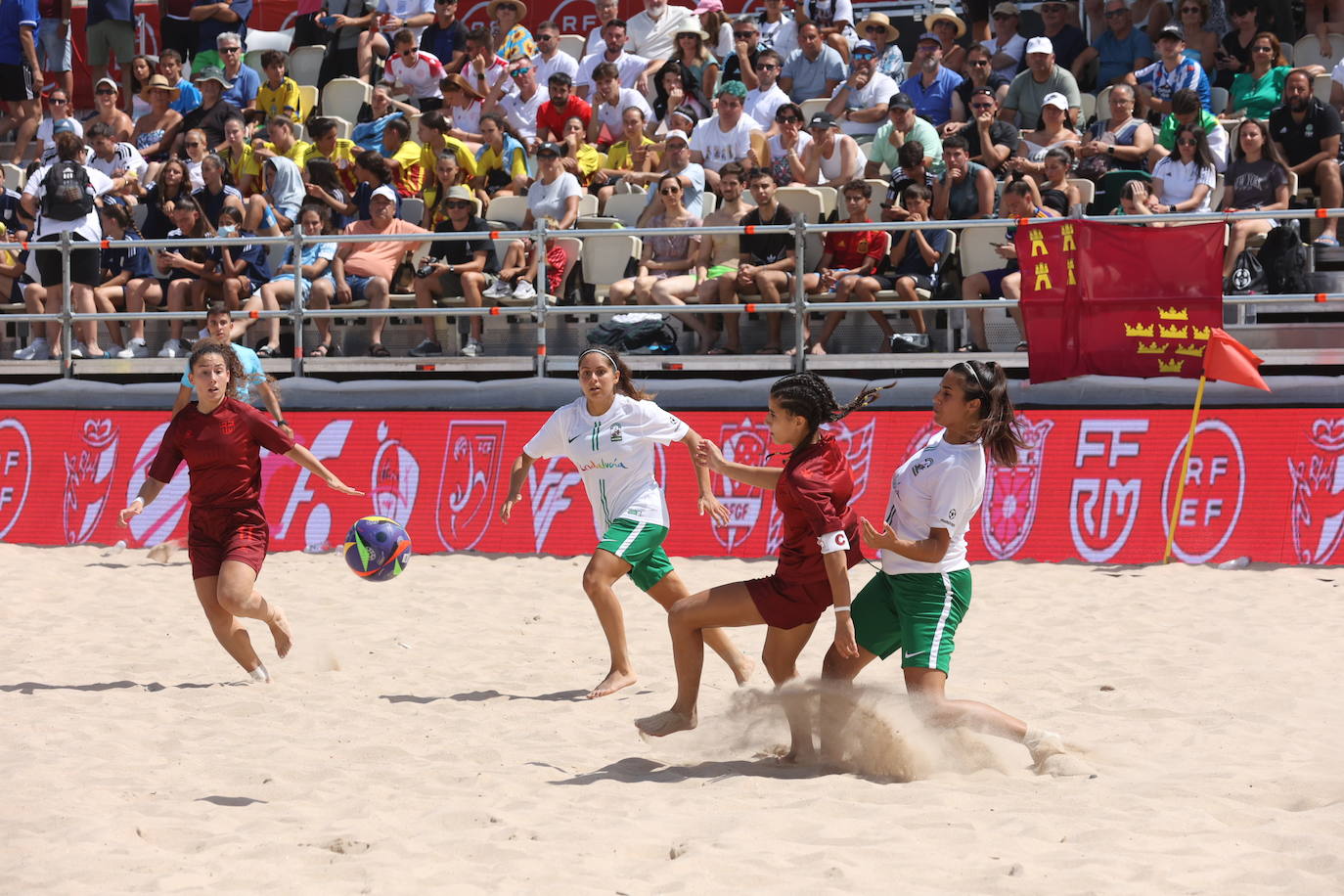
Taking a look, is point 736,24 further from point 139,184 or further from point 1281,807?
point 1281,807

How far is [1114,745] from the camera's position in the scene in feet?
19.7

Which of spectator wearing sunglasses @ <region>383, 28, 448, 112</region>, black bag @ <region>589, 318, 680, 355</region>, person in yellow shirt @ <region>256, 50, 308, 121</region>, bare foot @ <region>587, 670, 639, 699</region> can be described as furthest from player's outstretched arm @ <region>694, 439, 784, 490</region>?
person in yellow shirt @ <region>256, 50, 308, 121</region>

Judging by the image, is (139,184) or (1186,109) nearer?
(1186,109)

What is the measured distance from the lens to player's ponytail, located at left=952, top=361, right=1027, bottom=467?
536 cm

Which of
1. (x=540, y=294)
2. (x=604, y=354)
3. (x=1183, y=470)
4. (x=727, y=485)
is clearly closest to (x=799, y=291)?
(x=727, y=485)

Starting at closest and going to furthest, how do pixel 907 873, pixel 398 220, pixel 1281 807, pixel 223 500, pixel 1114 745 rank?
1. pixel 907 873
2. pixel 1281 807
3. pixel 1114 745
4. pixel 223 500
5. pixel 398 220

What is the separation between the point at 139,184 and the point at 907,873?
12.4m

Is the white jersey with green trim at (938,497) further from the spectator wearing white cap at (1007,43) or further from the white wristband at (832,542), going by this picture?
the spectator wearing white cap at (1007,43)

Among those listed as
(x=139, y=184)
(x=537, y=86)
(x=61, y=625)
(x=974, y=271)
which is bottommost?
(x=61, y=625)

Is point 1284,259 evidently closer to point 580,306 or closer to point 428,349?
point 580,306

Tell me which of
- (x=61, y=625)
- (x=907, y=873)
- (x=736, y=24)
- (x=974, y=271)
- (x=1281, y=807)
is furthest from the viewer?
(x=736, y=24)

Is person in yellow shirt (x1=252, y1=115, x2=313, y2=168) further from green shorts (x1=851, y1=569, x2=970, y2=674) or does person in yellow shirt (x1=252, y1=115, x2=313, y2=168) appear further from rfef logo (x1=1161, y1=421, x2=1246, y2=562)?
green shorts (x1=851, y1=569, x2=970, y2=674)

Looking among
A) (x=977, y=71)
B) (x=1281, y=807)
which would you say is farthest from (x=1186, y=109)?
(x=1281, y=807)

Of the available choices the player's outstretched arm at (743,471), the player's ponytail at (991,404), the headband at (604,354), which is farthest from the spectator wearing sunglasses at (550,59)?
the player's ponytail at (991,404)
